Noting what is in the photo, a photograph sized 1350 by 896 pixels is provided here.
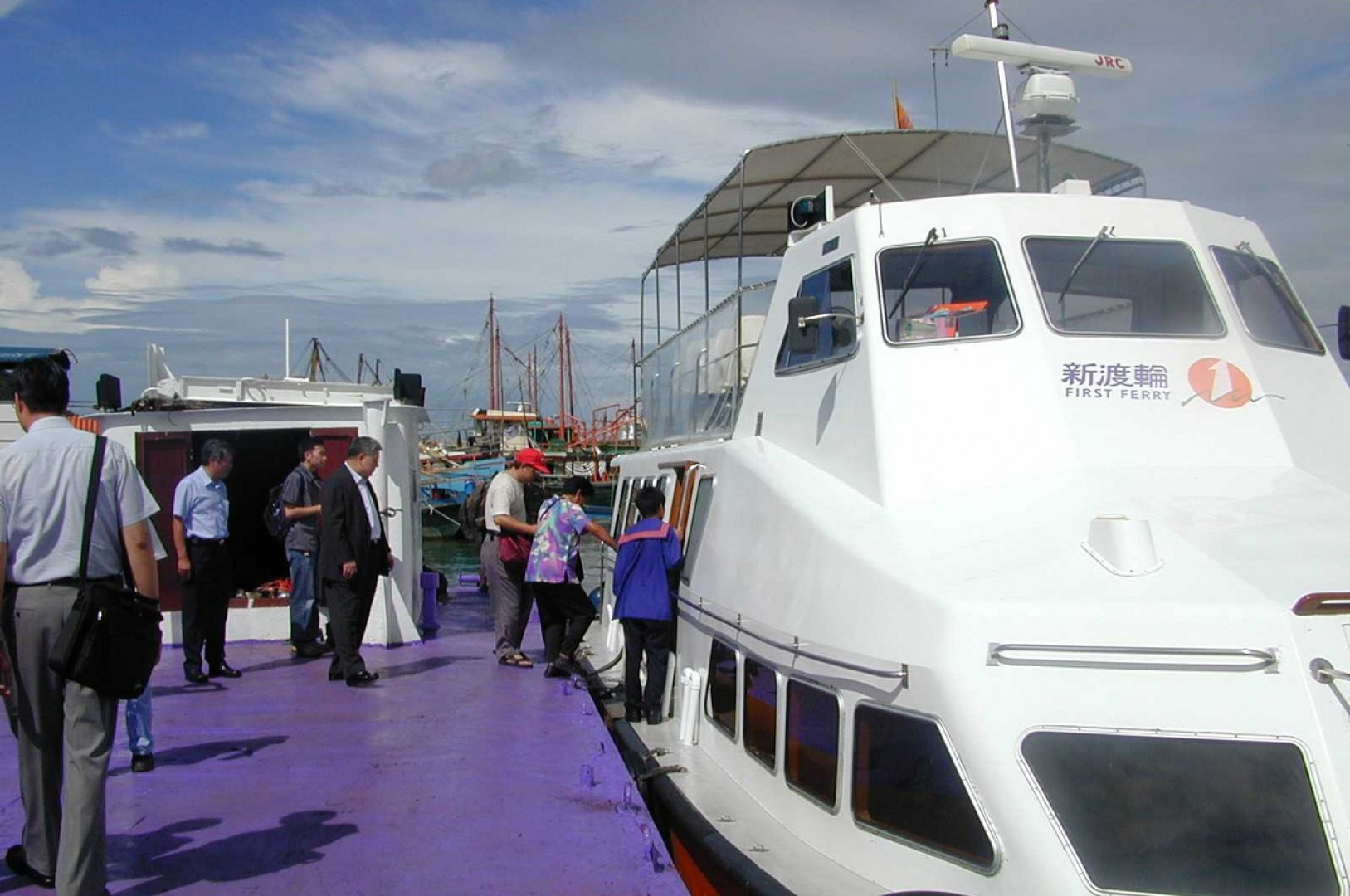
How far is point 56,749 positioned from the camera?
414 centimetres

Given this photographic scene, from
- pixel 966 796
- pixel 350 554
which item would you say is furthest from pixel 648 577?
pixel 966 796

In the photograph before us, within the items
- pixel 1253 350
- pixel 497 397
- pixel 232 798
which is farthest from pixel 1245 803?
pixel 497 397

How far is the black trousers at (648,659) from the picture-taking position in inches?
278

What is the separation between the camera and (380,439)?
9859 millimetres

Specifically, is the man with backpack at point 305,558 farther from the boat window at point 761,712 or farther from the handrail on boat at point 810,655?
the boat window at point 761,712

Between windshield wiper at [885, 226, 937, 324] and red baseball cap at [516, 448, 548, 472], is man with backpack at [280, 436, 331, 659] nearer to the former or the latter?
red baseball cap at [516, 448, 548, 472]

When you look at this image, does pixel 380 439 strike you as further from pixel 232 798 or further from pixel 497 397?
pixel 497 397

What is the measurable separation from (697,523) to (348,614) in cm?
250

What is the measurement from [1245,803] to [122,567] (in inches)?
151

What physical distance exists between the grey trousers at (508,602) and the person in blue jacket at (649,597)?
6.39 ft

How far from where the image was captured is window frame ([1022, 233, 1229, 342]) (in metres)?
5.58

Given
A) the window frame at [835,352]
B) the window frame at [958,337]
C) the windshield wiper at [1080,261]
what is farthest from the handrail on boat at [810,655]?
the windshield wiper at [1080,261]

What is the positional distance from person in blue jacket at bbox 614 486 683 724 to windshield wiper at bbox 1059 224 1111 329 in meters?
2.54

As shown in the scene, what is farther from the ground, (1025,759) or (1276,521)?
(1276,521)
